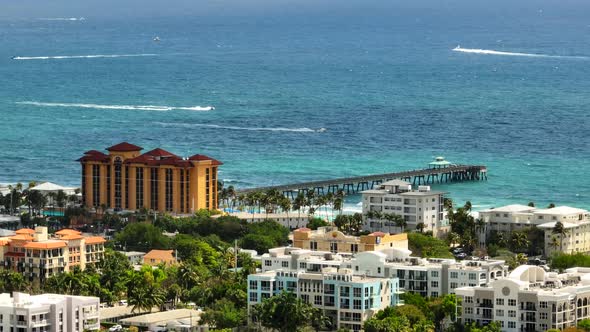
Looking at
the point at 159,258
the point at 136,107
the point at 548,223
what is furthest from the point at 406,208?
the point at 136,107

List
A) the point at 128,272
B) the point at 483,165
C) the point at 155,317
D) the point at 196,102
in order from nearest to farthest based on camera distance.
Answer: the point at 155,317 < the point at 128,272 < the point at 483,165 < the point at 196,102

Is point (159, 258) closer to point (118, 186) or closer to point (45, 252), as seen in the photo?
point (45, 252)

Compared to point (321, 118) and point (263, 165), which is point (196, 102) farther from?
point (263, 165)

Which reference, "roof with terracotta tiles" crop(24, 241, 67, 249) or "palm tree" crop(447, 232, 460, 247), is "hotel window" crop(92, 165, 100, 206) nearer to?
"roof with terracotta tiles" crop(24, 241, 67, 249)

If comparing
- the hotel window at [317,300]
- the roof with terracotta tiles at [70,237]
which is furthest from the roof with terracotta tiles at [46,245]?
the hotel window at [317,300]

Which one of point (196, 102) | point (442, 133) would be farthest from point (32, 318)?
point (196, 102)

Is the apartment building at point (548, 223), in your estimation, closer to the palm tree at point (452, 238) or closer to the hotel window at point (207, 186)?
the palm tree at point (452, 238)
